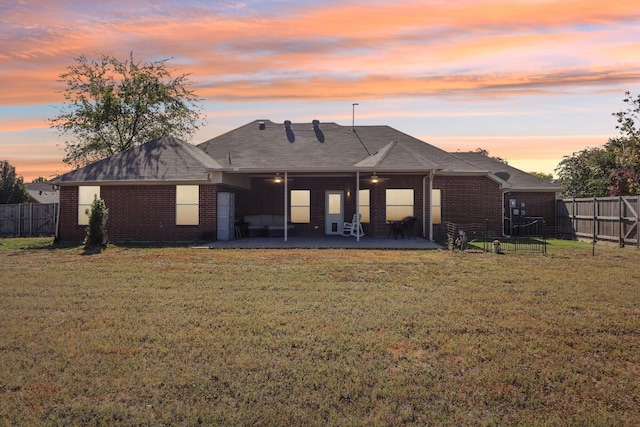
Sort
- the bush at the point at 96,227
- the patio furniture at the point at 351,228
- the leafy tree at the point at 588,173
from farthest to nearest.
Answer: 1. the leafy tree at the point at 588,173
2. the patio furniture at the point at 351,228
3. the bush at the point at 96,227

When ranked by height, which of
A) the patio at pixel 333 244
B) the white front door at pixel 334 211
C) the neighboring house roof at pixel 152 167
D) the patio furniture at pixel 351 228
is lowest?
the patio at pixel 333 244

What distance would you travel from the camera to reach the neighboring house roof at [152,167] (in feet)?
65.9

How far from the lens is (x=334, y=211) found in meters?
23.0

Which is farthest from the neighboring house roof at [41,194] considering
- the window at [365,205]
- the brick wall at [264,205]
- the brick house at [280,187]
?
the window at [365,205]

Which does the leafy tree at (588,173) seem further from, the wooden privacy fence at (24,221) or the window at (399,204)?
the wooden privacy fence at (24,221)

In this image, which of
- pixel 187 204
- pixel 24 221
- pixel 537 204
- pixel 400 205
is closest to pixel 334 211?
pixel 400 205

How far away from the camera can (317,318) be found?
743 centimetres

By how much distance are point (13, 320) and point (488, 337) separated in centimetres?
673

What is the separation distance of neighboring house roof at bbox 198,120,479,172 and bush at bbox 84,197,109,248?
4848mm

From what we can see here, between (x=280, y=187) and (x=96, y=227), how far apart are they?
8212 mm

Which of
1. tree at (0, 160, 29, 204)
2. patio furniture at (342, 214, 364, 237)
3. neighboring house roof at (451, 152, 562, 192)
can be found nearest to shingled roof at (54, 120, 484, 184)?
patio furniture at (342, 214, 364, 237)

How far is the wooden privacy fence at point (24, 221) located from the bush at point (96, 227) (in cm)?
1119

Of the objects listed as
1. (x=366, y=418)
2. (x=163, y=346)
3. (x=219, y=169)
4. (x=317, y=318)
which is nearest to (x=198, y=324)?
(x=163, y=346)

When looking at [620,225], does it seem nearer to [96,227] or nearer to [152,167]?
[152,167]
